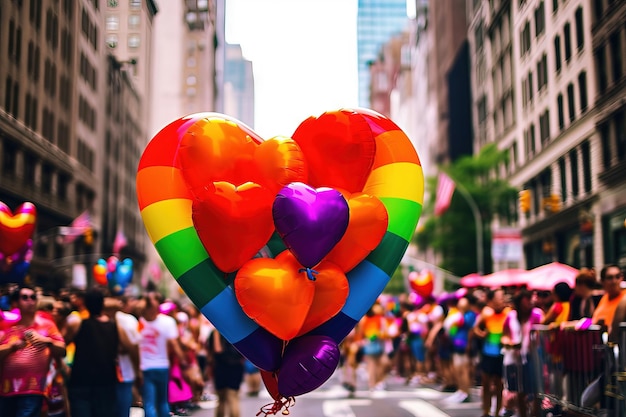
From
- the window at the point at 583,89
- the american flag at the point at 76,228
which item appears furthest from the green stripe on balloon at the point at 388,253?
the american flag at the point at 76,228

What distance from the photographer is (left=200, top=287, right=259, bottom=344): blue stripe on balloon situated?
5902 millimetres

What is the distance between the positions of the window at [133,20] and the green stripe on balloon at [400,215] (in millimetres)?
6573

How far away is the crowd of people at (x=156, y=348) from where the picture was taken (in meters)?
7.70

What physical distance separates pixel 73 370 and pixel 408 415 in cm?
610

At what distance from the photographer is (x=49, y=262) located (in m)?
43.2

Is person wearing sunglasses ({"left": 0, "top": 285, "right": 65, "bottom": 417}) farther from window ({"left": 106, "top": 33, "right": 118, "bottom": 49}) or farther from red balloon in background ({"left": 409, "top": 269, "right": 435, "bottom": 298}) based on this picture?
red balloon in background ({"left": 409, "top": 269, "right": 435, "bottom": 298})

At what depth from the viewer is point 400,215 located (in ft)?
20.9

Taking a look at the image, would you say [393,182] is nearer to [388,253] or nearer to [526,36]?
[388,253]

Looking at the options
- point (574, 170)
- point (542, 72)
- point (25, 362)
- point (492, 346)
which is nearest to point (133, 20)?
point (25, 362)

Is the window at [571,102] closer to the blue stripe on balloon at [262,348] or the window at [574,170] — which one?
the window at [574,170]

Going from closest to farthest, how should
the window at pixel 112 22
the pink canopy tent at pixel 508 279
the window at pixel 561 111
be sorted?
1. the window at pixel 112 22
2. the pink canopy tent at pixel 508 279
3. the window at pixel 561 111

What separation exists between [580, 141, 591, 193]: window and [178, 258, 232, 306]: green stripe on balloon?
62.8 ft

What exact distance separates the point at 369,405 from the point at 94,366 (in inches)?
279

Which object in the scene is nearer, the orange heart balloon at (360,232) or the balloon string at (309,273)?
the balloon string at (309,273)
